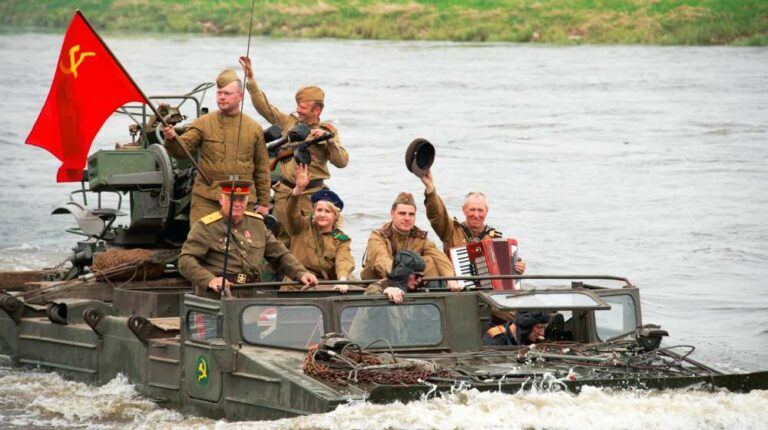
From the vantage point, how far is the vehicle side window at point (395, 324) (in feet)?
38.9

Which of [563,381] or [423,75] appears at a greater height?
[423,75]

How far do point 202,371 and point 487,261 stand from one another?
2411 mm

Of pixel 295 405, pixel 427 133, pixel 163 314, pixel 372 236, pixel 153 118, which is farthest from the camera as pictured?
pixel 427 133

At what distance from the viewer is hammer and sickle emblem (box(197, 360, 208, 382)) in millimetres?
12031

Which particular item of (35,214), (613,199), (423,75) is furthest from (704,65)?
(35,214)

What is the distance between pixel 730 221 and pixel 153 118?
38.2 ft

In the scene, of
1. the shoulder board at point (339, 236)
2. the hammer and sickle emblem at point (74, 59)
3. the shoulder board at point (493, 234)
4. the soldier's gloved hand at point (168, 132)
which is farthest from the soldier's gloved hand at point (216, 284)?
the hammer and sickle emblem at point (74, 59)

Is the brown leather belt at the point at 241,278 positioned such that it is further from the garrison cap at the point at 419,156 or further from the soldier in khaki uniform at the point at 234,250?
the garrison cap at the point at 419,156

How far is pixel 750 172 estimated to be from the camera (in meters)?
27.9

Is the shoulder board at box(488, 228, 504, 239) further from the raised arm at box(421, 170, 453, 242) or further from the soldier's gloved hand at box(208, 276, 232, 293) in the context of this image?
the soldier's gloved hand at box(208, 276, 232, 293)

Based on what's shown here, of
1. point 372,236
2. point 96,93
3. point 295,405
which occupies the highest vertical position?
point 96,93

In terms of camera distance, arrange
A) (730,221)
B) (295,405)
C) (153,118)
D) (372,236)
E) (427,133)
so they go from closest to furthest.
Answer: (295,405) < (372,236) < (153,118) < (730,221) < (427,133)

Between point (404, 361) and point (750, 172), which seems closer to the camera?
point (404, 361)

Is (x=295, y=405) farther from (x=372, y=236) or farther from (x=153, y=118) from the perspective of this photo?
(x=153, y=118)
